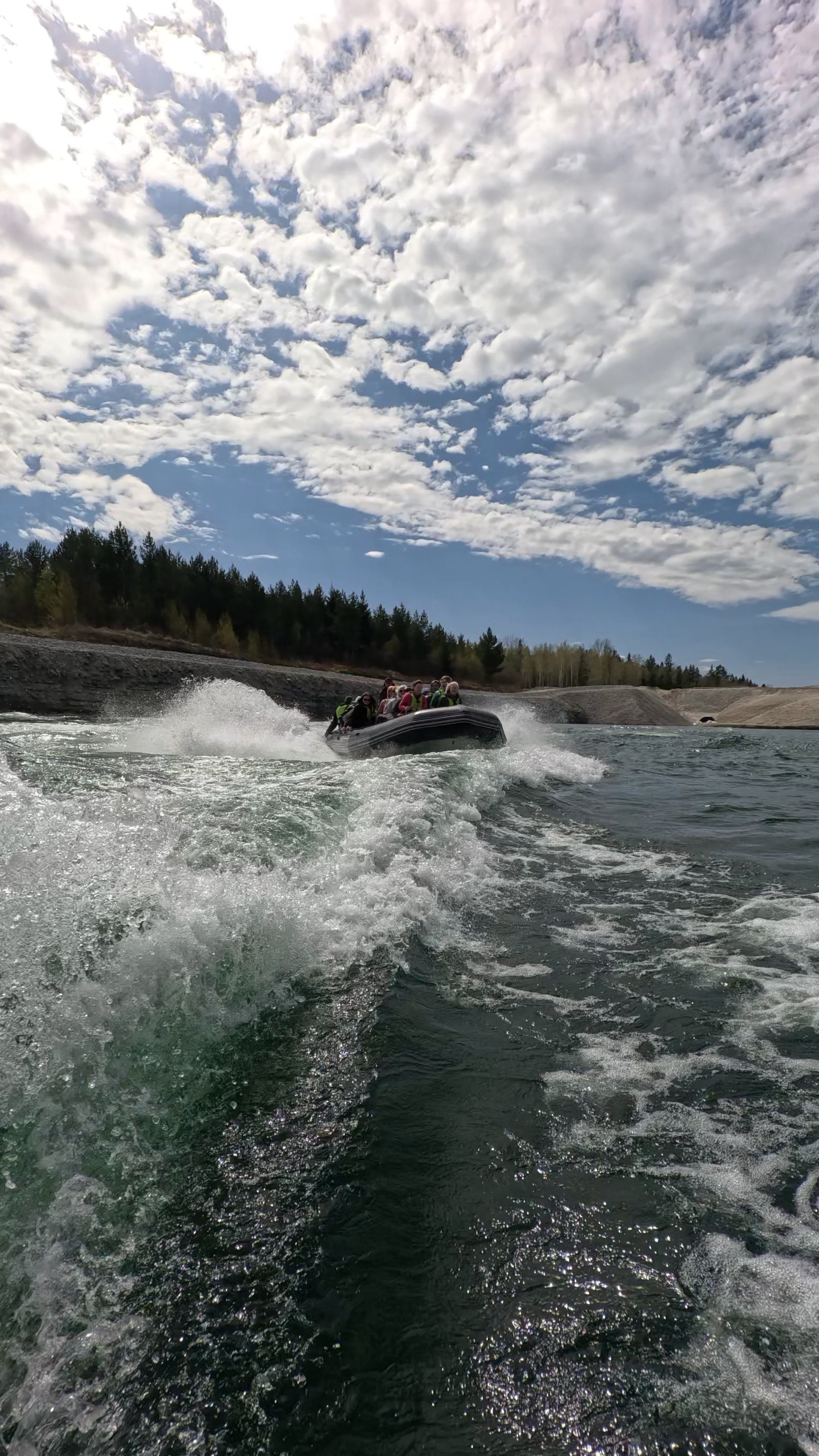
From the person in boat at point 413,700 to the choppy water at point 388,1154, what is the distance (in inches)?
343

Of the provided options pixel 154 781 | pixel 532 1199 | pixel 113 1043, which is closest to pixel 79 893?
pixel 113 1043

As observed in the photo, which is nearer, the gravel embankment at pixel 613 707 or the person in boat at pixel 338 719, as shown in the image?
the person in boat at pixel 338 719

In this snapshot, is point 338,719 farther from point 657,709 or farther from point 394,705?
point 657,709

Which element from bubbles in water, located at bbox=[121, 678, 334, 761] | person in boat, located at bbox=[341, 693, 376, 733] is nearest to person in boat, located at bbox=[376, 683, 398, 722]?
person in boat, located at bbox=[341, 693, 376, 733]

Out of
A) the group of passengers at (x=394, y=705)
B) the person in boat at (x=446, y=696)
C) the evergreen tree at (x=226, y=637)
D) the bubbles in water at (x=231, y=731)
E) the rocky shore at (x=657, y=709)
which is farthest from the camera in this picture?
the evergreen tree at (x=226, y=637)

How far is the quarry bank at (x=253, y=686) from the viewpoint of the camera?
24.6m

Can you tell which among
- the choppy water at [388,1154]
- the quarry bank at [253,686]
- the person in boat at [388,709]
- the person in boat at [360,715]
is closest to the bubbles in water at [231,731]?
the person in boat at [360,715]

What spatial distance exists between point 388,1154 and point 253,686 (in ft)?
94.0

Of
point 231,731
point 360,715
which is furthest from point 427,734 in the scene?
point 231,731

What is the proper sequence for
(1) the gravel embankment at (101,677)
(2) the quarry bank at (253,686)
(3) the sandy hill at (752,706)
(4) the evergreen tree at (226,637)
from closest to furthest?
(1) the gravel embankment at (101,677) < (2) the quarry bank at (253,686) < (3) the sandy hill at (752,706) < (4) the evergreen tree at (226,637)

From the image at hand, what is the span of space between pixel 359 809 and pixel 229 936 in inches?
Result: 120

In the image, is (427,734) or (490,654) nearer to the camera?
(427,734)

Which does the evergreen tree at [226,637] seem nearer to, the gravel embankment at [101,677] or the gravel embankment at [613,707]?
the gravel embankment at [101,677]

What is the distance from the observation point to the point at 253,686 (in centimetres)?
2984
